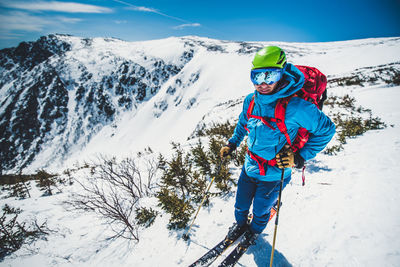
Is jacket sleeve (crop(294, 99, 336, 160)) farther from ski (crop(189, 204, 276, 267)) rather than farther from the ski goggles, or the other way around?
ski (crop(189, 204, 276, 267))

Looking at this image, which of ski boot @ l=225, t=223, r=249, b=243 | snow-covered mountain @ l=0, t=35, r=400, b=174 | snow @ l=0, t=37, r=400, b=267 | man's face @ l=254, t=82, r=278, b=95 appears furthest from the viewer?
snow-covered mountain @ l=0, t=35, r=400, b=174

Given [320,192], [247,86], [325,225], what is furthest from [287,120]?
[247,86]

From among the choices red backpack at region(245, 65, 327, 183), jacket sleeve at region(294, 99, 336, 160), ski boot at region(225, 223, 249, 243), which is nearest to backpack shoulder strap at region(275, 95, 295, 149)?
red backpack at region(245, 65, 327, 183)

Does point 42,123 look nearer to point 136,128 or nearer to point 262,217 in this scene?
point 136,128

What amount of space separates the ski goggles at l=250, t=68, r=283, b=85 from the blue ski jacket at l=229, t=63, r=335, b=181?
3.6 inches

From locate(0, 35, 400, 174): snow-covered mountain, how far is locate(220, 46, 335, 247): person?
38750 mm

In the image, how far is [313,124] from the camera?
1998 mm

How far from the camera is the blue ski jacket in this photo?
6.48 feet

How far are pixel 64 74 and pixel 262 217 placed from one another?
94813 mm

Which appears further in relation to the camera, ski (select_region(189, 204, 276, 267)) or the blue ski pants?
ski (select_region(189, 204, 276, 267))

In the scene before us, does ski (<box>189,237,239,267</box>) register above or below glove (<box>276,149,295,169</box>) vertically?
below

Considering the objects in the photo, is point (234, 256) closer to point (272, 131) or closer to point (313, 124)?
point (272, 131)

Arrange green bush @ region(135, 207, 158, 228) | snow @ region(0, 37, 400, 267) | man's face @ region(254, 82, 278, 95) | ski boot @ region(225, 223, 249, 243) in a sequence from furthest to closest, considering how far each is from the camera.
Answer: green bush @ region(135, 207, 158, 228), ski boot @ region(225, 223, 249, 243), snow @ region(0, 37, 400, 267), man's face @ region(254, 82, 278, 95)

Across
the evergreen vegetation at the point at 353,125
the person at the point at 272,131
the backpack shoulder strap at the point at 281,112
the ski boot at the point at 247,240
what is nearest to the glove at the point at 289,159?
the person at the point at 272,131
